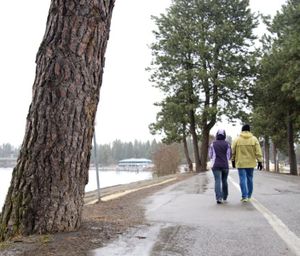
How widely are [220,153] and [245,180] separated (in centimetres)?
85

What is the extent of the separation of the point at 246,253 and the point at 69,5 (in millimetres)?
3757

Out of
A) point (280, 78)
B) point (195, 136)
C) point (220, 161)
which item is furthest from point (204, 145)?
point (220, 161)

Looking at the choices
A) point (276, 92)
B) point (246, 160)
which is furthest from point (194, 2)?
point (246, 160)

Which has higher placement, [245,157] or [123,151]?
[123,151]

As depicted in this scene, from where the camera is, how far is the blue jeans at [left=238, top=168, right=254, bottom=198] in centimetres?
1085

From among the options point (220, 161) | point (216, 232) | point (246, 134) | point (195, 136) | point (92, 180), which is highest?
point (195, 136)

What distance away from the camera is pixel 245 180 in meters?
10.9

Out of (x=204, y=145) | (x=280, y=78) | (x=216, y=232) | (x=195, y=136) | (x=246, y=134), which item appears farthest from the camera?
(x=195, y=136)

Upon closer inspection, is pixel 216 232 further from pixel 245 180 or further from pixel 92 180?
pixel 92 180

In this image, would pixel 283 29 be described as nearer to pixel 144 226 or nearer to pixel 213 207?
pixel 213 207

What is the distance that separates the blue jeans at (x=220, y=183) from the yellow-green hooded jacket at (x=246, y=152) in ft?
1.28

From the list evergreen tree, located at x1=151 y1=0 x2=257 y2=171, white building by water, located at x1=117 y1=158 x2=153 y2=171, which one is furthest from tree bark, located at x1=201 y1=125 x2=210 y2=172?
white building by water, located at x1=117 y1=158 x2=153 y2=171

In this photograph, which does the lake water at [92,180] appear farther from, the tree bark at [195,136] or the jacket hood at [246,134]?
the tree bark at [195,136]

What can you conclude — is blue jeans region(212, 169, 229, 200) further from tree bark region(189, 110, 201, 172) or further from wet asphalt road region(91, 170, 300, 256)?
tree bark region(189, 110, 201, 172)
